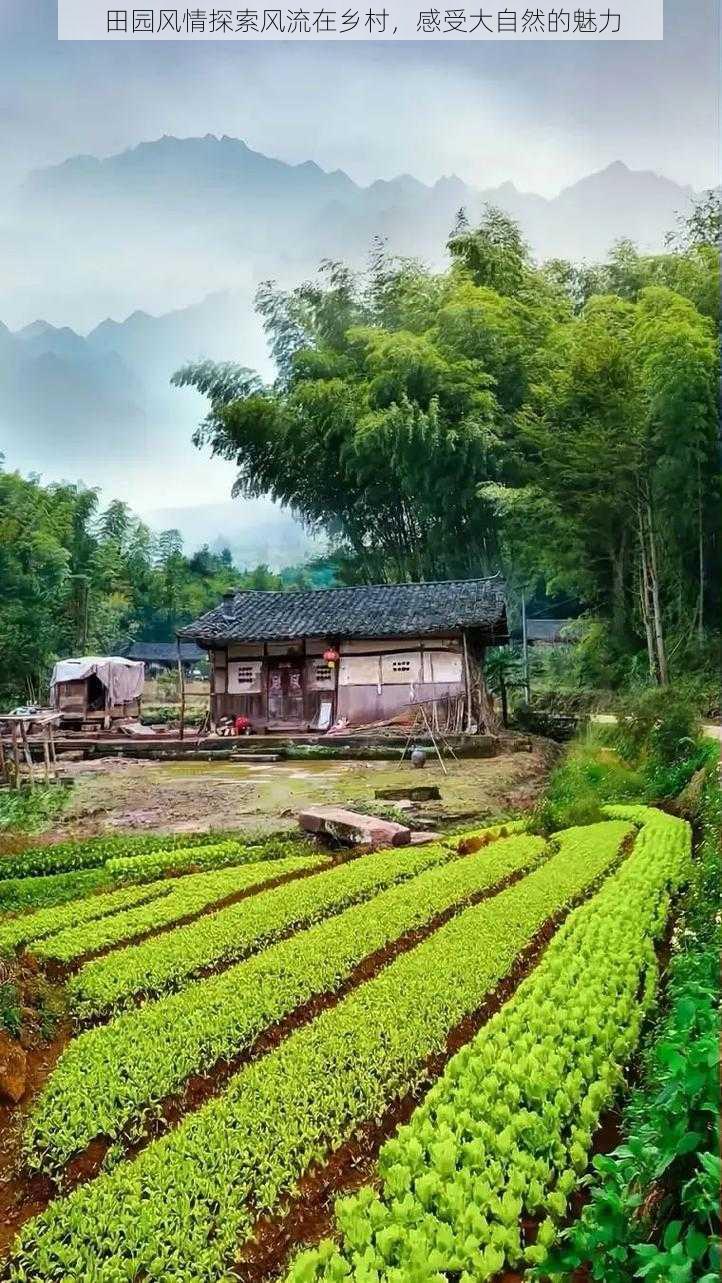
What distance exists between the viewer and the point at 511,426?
372 centimetres

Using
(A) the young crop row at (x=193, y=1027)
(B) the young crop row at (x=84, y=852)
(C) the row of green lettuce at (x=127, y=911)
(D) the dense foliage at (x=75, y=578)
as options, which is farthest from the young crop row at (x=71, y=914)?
(D) the dense foliage at (x=75, y=578)

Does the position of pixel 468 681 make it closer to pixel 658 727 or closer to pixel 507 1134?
pixel 658 727

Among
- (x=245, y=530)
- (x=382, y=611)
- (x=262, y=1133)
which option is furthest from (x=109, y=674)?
(x=262, y=1133)

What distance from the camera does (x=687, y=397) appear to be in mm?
3359

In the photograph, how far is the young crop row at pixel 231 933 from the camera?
7.93ft

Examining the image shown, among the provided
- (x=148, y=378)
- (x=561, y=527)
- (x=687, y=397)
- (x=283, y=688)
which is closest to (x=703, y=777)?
(x=561, y=527)

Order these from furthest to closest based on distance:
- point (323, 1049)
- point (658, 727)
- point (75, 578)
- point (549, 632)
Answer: point (549, 632)
point (658, 727)
point (75, 578)
point (323, 1049)

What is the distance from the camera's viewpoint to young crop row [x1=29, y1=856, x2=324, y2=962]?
102 inches

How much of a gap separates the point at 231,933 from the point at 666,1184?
1508 millimetres

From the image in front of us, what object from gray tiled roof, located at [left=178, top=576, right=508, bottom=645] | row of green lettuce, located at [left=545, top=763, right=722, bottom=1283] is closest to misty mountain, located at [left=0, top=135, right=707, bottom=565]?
gray tiled roof, located at [left=178, top=576, right=508, bottom=645]

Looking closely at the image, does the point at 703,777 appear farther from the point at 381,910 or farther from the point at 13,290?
the point at 13,290

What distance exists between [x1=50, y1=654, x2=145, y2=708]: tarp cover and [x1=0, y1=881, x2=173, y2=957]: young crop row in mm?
813

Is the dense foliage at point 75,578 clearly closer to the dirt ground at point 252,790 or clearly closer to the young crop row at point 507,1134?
the dirt ground at point 252,790

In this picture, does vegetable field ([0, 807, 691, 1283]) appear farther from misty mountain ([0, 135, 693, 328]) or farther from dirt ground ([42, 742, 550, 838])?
misty mountain ([0, 135, 693, 328])
